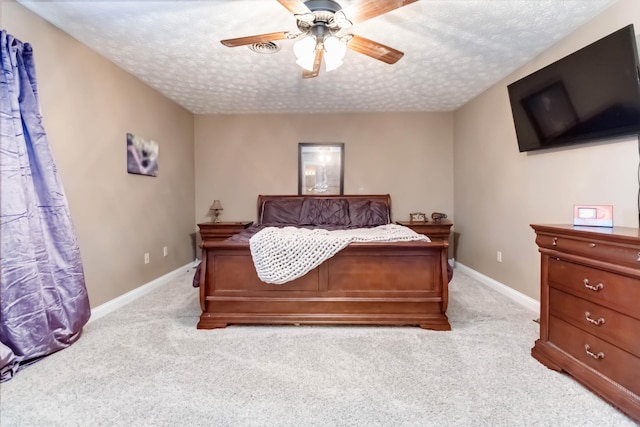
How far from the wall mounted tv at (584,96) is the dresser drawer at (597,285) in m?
0.96

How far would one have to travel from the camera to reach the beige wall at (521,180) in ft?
6.82

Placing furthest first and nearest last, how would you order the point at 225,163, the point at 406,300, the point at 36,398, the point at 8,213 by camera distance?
the point at 225,163 < the point at 406,300 < the point at 8,213 < the point at 36,398

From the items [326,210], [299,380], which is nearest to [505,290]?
[326,210]

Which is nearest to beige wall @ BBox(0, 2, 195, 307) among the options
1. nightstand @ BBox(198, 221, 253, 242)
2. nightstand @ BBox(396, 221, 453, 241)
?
nightstand @ BBox(198, 221, 253, 242)

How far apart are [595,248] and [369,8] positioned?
1749 millimetres

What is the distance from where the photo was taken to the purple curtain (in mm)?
1819

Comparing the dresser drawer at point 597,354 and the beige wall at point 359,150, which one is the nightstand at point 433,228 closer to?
the beige wall at point 359,150

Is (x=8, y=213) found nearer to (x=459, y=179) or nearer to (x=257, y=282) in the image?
(x=257, y=282)

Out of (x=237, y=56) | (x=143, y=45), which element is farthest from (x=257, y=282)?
(x=143, y=45)

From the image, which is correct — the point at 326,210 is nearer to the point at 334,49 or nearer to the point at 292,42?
the point at 292,42

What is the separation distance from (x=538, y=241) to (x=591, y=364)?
0.71 meters

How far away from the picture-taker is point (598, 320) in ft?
5.21

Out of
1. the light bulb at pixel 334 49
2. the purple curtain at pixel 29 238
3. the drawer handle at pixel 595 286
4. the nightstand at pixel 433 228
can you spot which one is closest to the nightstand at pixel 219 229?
the purple curtain at pixel 29 238

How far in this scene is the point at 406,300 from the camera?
246 centimetres
